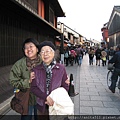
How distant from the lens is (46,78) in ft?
9.29

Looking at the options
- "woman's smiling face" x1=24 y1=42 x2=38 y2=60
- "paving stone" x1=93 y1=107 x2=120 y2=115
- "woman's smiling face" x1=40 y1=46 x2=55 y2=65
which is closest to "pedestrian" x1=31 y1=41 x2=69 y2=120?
"woman's smiling face" x1=40 y1=46 x2=55 y2=65

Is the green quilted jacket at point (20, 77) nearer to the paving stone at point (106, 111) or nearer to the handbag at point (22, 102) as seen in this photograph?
the handbag at point (22, 102)

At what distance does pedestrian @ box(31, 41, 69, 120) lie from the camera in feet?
9.18

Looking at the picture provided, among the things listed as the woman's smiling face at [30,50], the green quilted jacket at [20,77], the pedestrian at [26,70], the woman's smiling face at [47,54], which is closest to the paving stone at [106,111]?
the pedestrian at [26,70]

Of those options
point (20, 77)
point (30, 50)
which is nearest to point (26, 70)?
point (20, 77)

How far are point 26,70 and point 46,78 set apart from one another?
482 mm


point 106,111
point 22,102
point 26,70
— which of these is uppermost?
point 26,70

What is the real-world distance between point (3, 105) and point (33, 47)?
2.66 meters

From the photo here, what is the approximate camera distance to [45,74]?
283 centimetres

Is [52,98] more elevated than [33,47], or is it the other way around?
[33,47]

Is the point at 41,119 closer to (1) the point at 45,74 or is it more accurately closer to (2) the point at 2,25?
(1) the point at 45,74

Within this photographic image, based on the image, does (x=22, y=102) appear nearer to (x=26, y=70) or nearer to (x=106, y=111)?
(x=26, y=70)

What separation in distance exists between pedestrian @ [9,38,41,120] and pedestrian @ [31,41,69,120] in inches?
5.3

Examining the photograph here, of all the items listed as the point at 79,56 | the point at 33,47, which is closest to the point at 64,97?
the point at 33,47
